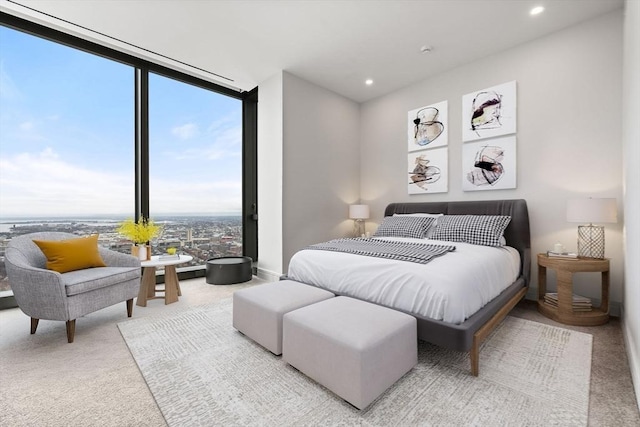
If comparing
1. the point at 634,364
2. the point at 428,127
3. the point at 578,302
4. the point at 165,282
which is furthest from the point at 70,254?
the point at 578,302

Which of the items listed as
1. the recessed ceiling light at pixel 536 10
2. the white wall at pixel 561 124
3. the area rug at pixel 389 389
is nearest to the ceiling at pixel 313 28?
the recessed ceiling light at pixel 536 10

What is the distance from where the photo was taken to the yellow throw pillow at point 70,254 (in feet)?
7.95

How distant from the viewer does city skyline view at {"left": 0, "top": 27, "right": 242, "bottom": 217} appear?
115 inches

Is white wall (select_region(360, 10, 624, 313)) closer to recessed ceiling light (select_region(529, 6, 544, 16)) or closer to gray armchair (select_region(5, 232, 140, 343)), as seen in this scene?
recessed ceiling light (select_region(529, 6, 544, 16))

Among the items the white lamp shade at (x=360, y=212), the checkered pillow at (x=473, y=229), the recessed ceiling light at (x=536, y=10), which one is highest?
the recessed ceiling light at (x=536, y=10)

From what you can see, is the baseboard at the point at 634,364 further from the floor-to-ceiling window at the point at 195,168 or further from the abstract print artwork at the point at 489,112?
the floor-to-ceiling window at the point at 195,168

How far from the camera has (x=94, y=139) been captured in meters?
3.41

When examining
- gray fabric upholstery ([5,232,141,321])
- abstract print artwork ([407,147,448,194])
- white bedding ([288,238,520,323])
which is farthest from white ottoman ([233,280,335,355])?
abstract print artwork ([407,147,448,194])

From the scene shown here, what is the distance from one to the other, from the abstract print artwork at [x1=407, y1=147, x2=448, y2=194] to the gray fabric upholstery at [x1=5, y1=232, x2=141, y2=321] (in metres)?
3.68

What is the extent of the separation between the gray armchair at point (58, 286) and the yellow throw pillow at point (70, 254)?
0.22 ft

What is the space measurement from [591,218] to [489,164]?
1.25 metres

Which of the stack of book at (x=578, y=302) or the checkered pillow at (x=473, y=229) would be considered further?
the checkered pillow at (x=473, y=229)

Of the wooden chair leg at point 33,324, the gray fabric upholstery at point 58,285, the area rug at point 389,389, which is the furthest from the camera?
the wooden chair leg at point 33,324

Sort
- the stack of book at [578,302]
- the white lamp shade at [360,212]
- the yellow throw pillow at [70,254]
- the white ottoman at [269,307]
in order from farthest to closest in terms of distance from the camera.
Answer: the white lamp shade at [360,212] → the stack of book at [578,302] → the yellow throw pillow at [70,254] → the white ottoman at [269,307]
